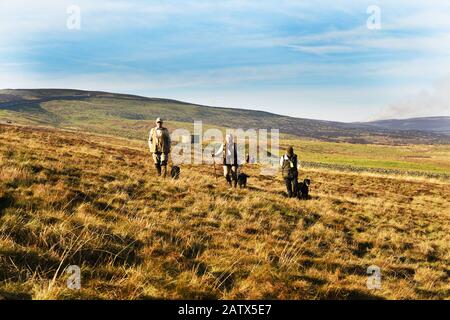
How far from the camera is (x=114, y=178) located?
38.3 feet

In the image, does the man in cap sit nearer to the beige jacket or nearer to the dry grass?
the beige jacket

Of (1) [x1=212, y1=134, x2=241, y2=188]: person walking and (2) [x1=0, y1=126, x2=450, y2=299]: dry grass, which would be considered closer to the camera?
(2) [x1=0, y1=126, x2=450, y2=299]: dry grass

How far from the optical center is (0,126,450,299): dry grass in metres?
5.18

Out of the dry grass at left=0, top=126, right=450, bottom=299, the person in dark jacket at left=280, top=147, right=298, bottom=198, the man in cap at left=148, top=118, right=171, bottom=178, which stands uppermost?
the man in cap at left=148, top=118, right=171, bottom=178

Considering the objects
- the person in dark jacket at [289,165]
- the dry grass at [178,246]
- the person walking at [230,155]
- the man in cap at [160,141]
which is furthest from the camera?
the person walking at [230,155]

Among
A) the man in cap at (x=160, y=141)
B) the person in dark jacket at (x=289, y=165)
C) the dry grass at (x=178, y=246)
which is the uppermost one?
the man in cap at (x=160, y=141)

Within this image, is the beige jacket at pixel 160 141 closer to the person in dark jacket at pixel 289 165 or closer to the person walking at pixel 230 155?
the person walking at pixel 230 155

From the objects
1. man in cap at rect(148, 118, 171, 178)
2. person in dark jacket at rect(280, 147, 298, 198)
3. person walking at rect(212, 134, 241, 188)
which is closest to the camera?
man in cap at rect(148, 118, 171, 178)

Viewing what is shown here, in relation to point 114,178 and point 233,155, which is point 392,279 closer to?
point 114,178

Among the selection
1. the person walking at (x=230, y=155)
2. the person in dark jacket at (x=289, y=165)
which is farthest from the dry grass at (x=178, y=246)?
the person walking at (x=230, y=155)

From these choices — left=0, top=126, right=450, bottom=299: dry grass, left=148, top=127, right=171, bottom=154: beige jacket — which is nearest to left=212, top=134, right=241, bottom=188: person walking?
left=148, top=127, right=171, bottom=154: beige jacket

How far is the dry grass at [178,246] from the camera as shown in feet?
17.0
